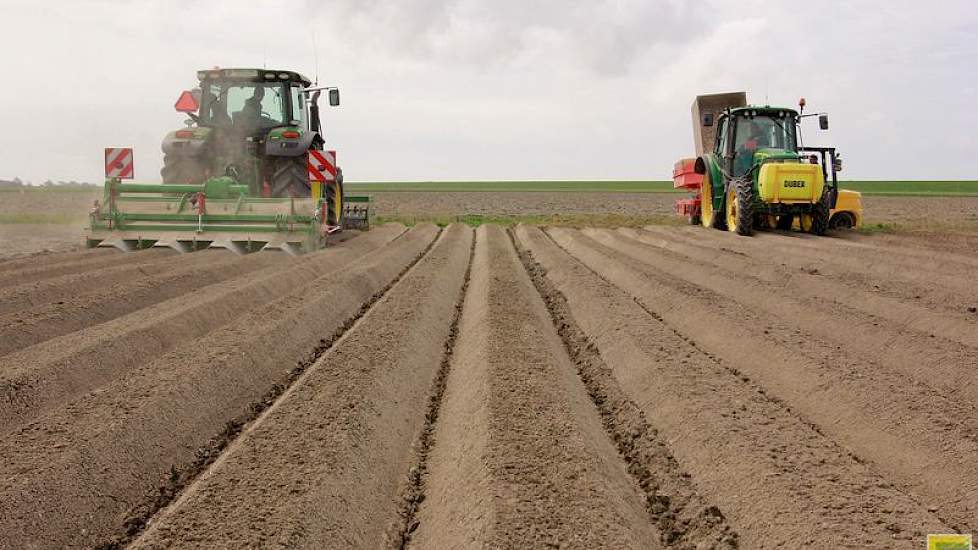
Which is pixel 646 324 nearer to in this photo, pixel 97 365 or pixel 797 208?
pixel 97 365

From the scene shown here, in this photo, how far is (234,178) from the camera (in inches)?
463

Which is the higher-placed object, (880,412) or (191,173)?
(191,173)

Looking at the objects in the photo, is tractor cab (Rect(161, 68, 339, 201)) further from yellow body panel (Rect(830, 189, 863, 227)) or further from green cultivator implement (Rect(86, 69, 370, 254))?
yellow body panel (Rect(830, 189, 863, 227))

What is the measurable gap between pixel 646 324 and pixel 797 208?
27.5ft

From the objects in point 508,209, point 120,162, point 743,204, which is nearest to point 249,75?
point 120,162

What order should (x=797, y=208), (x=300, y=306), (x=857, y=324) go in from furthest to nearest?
(x=797, y=208) → (x=300, y=306) → (x=857, y=324)

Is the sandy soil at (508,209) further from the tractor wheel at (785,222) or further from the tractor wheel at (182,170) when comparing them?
the tractor wheel at (182,170)

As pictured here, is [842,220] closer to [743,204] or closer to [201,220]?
[743,204]

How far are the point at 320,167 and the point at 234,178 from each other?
1.24 m

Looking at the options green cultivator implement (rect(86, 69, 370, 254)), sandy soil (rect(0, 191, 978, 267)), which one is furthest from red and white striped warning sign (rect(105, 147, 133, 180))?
sandy soil (rect(0, 191, 978, 267))

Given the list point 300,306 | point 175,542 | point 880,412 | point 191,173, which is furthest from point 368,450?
point 191,173

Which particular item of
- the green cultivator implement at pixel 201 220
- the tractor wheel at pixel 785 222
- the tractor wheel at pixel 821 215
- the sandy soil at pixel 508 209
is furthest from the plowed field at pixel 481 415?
the sandy soil at pixel 508 209

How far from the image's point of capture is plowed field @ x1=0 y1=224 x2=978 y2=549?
295cm

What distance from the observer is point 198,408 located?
423 cm
